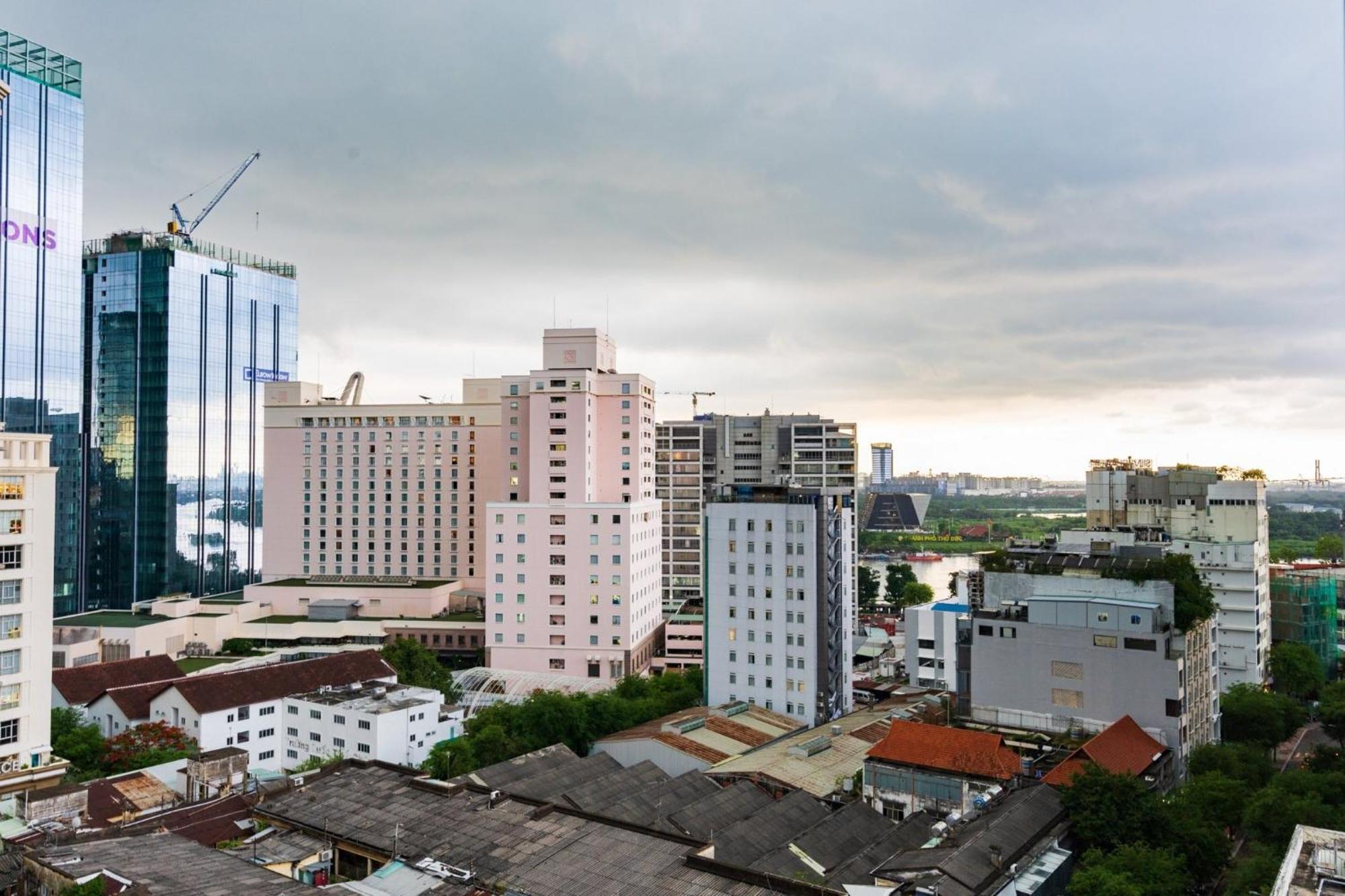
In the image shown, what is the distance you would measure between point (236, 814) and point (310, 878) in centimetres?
387

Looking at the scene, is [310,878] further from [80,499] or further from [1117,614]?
[80,499]

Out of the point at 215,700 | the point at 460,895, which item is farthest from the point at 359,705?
the point at 460,895

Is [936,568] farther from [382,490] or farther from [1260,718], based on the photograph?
[1260,718]

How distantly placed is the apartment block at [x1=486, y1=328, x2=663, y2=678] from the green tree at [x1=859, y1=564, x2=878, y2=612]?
30169 millimetres

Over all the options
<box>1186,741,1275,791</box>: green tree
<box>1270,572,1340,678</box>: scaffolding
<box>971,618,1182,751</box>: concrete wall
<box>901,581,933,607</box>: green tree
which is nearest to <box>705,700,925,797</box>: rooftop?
<box>971,618,1182,751</box>: concrete wall

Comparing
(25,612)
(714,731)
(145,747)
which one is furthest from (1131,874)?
(25,612)

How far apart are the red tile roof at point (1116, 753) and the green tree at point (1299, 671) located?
17660mm

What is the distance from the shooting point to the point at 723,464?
2753 inches

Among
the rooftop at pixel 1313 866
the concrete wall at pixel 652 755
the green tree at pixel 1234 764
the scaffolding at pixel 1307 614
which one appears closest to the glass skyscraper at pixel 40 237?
the concrete wall at pixel 652 755

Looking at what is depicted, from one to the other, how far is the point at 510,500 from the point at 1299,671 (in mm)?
39075

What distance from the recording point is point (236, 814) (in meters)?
20.6

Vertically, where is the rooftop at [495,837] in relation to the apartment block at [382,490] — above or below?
below

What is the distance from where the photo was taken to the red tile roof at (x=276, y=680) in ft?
103

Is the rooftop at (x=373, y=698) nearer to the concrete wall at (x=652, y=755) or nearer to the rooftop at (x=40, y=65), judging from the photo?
the concrete wall at (x=652, y=755)
